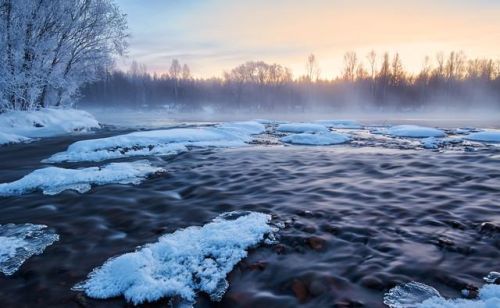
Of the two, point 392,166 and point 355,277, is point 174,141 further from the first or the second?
point 355,277

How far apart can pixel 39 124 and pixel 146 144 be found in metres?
8.72

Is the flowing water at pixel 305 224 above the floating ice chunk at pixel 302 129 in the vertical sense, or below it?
below

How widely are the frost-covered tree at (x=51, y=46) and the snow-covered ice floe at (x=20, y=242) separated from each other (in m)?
14.4

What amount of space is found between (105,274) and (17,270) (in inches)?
35.3

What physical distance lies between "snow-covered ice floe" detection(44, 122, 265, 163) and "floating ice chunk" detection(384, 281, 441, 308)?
8.33 m

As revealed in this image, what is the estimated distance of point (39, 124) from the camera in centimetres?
1698

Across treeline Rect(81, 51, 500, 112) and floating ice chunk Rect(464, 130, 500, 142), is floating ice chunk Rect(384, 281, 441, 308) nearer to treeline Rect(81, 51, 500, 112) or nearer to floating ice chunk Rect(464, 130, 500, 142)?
floating ice chunk Rect(464, 130, 500, 142)

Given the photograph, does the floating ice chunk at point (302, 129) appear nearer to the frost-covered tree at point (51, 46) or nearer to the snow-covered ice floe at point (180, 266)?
the frost-covered tree at point (51, 46)

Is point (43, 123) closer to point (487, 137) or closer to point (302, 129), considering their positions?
point (302, 129)

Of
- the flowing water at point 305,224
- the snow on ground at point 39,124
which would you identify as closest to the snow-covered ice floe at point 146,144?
the flowing water at point 305,224

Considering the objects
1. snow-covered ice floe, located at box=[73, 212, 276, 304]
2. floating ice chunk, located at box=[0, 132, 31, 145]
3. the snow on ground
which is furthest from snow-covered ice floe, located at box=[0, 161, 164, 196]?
the snow on ground

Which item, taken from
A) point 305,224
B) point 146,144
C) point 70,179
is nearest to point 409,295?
point 305,224

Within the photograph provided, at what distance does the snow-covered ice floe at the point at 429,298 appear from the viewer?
2.49 meters

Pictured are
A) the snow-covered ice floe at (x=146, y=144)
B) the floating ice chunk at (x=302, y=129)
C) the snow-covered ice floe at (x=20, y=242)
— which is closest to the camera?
the snow-covered ice floe at (x=20, y=242)
